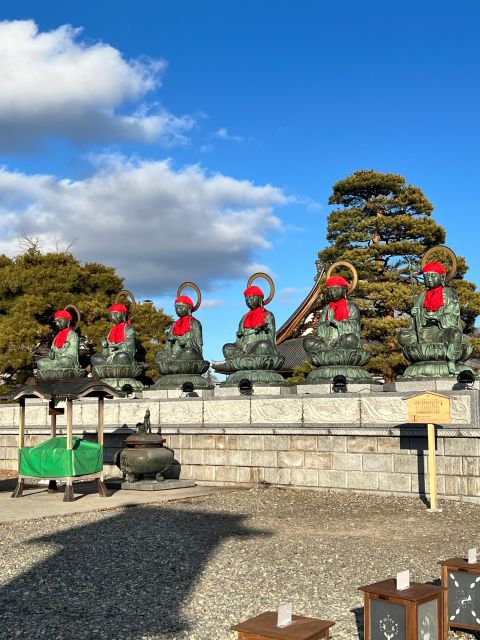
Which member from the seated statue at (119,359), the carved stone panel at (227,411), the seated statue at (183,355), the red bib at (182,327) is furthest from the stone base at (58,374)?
the carved stone panel at (227,411)

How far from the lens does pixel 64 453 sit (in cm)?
1091

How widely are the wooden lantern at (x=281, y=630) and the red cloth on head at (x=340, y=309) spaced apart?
1019 centimetres

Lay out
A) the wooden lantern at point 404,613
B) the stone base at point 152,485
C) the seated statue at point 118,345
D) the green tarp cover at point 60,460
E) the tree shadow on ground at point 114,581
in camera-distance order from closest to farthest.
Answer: the wooden lantern at point 404,613 < the tree shadow on ground at point 114,581 < the green tarp cover at point 60,460 < the stone base at point 152,485 < the seated statue at point 118,345

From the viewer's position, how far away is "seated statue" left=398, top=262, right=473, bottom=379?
40.5 feet

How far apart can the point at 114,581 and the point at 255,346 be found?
868cm

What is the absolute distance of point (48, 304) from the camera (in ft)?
75.2

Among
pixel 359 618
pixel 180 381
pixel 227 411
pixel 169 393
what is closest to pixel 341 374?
pixel 227 411

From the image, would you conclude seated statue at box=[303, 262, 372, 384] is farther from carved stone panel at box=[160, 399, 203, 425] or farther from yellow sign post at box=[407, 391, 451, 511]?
yellow sign post at box=[407, 391, 451, 511]

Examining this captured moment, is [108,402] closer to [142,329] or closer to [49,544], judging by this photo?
[49,544]

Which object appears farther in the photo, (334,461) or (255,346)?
(255,346)

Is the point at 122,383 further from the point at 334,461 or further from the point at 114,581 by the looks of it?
the point at 114,581

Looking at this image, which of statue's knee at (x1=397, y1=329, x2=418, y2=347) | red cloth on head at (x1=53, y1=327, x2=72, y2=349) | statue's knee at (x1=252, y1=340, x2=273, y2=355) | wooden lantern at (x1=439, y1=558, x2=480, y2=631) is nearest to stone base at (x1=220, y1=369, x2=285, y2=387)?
statue's knee at (x1=252, y1=340, x2=273, y2=355)

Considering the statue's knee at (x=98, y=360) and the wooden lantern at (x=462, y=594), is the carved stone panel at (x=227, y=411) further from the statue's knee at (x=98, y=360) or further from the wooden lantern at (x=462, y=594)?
the wooden lantern at (x=462, y=594)

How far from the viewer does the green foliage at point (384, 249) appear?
1905cm
